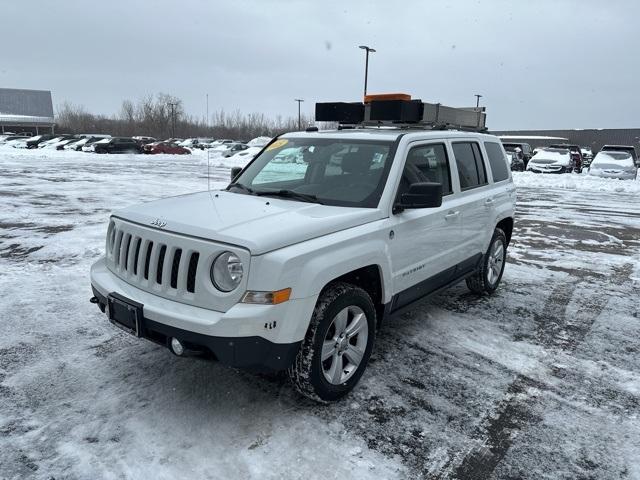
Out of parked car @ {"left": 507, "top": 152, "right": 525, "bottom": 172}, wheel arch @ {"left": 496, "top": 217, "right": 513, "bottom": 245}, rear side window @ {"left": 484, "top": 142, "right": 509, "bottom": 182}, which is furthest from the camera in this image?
parked car @ {"left": 507, "top": 152, "right": 525, "bottom": 172}

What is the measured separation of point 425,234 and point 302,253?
1.56 m

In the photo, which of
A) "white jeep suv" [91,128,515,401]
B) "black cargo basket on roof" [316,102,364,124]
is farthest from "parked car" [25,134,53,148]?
"white jeep suv" [91,128,515,401]

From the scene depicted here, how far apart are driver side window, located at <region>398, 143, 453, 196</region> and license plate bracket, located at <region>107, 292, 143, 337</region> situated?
2.13 metres

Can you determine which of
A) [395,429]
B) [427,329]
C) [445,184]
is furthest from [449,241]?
[395,429]

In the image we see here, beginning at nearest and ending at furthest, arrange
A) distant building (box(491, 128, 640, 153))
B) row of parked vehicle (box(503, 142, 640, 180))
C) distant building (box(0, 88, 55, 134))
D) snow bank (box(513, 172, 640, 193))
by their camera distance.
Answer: snow bank (box(513, 172, 640, 193)), row of parked vehicle (box(503, 142, 640, 180)), distant building (box(491, 128, 640, 153)), distant building (box(0, 88, 55, 134))

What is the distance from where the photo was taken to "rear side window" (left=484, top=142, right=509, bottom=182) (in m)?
5.80

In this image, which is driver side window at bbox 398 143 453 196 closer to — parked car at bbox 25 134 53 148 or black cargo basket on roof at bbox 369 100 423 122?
black cargo basket on roof at bbox 369 100 423 122

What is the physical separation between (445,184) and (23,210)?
963 centimetres

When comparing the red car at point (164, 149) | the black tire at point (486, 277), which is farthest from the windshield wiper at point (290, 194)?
the red car at point (164, 149)

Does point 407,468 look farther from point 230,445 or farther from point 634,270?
point 634,270

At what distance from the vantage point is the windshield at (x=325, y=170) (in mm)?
3959

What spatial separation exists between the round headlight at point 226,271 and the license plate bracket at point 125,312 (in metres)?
0.55

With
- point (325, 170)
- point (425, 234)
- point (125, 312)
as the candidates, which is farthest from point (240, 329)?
point (425, 234)

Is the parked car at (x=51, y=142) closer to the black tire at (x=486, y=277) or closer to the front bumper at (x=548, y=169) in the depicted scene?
the front bumper at (x=548, y=169)
